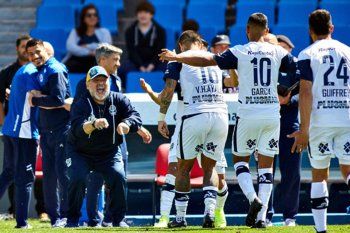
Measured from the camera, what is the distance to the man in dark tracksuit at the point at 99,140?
1219cm

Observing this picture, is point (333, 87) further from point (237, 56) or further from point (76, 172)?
point (76, 172)

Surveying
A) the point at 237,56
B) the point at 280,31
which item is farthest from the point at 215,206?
the point at 280,31

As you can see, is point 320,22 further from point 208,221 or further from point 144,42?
point 144,42

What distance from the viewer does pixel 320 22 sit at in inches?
432

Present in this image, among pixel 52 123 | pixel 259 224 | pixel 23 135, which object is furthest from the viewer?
pixel 52 123

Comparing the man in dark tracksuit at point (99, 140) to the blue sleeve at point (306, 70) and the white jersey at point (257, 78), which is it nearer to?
the white jersey at point (257, 78)

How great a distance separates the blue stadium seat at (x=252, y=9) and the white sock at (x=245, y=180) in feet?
27.1

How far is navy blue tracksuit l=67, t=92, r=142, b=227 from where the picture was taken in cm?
1219

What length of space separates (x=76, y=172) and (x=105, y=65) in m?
1.64

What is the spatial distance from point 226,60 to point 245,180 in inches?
48.1

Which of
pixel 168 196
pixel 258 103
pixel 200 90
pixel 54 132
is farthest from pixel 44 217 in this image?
pixel 258 103

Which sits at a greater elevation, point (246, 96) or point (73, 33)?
point (73, 33)

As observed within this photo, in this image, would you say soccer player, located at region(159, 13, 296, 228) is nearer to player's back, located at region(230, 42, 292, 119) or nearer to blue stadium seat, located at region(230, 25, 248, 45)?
player's back, located at region(230, 42, 292, 119)

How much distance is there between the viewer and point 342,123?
1078 cm
